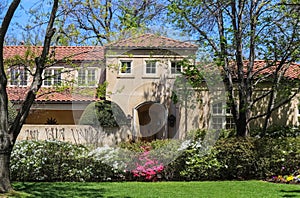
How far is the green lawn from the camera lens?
1127cm

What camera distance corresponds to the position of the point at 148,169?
1451 cm

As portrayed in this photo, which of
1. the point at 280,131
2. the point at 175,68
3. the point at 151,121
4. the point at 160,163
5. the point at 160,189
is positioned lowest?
the point at 160,189

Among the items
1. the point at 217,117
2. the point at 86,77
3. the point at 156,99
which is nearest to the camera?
the point at 86,77

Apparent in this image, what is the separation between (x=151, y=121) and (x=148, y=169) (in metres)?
9.34

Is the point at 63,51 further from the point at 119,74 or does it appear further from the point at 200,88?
the point at 200,88

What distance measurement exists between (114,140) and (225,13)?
803cm

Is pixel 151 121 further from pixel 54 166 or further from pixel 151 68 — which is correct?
A: pixel 54 166

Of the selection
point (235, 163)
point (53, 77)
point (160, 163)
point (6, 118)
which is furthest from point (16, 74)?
point (235, 163)

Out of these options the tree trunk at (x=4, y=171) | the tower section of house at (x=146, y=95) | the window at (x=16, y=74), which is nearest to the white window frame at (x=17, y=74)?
the window at (x=16, y=74)

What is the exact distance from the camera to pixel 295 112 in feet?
75.9

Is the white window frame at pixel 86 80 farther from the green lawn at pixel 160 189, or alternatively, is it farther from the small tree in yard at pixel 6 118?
the small tree in yard at pixel 6 118

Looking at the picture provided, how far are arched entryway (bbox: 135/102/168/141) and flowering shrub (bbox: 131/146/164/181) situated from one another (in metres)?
7.28

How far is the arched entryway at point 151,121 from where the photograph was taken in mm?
22473

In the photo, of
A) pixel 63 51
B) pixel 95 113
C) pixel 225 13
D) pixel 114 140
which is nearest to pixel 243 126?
pixel 225 13
